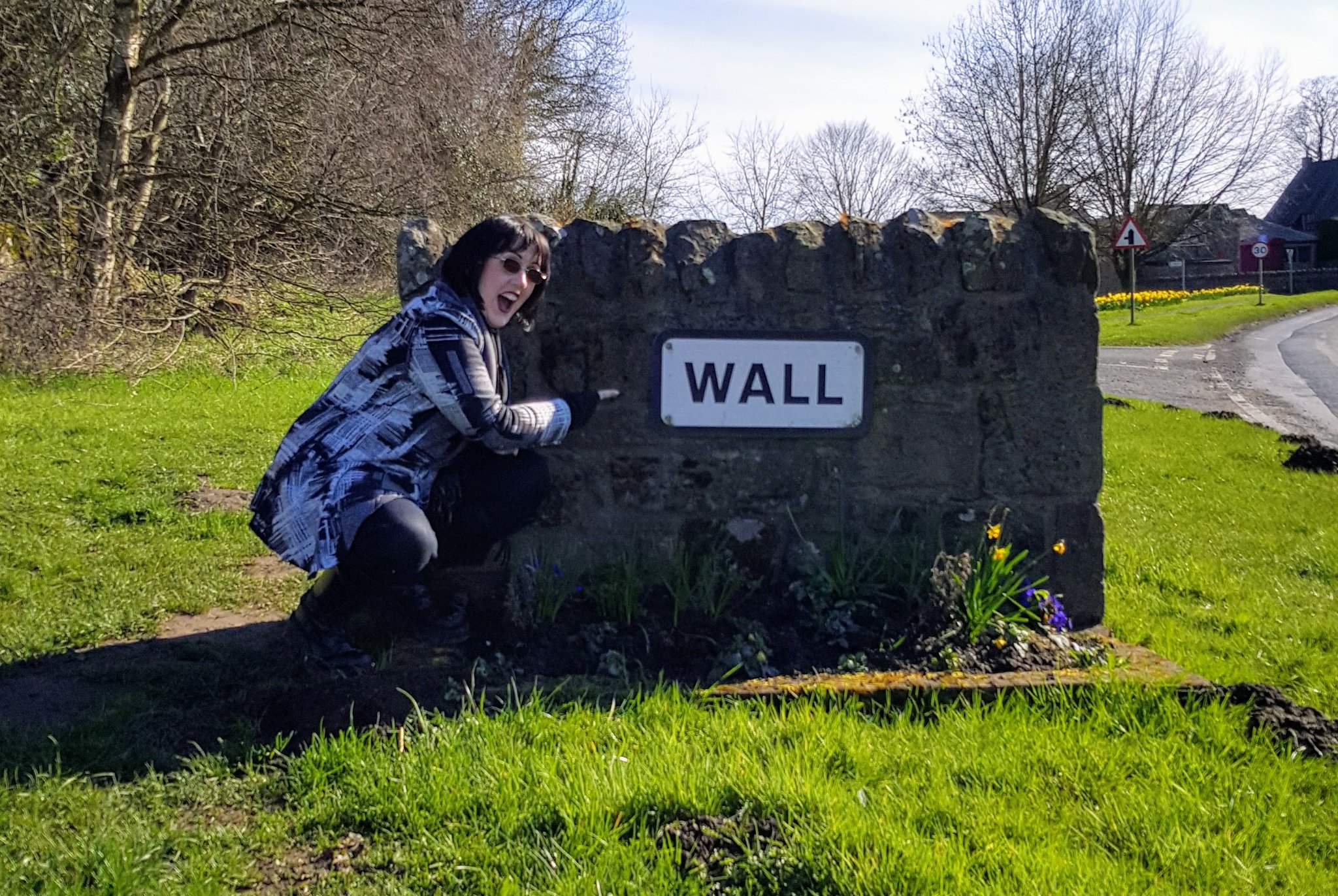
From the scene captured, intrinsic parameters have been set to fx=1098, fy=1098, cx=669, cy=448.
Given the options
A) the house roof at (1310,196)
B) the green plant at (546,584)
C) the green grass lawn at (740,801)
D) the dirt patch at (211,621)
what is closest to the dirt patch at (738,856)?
the green grass lawn at (740,801)

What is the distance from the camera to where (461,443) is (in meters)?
3.75

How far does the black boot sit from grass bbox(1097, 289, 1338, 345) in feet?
77.3

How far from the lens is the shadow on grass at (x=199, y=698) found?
3078 mm

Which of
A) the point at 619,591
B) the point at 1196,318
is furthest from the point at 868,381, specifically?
the point at 1196,318

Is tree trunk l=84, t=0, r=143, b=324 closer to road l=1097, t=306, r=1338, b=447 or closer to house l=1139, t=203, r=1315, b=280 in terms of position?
road l=1097, t=306, r=1338, b=447

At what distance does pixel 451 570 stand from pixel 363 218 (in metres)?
8.78

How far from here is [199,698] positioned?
3537 millimetres

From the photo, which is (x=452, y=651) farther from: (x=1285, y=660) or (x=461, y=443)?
(x=1285, y=660)

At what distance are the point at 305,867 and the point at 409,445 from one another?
1.42m

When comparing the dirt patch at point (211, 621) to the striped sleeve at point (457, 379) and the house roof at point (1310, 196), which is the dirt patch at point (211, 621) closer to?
the striped sleeve at point (457, 379)

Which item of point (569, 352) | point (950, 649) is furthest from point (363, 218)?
point (950, 649)

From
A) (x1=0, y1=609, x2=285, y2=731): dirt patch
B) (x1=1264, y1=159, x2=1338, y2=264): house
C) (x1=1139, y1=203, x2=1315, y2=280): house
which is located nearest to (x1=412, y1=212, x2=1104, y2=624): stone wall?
(x1=0, y1=609, x2=285, y2=731): dirt patch

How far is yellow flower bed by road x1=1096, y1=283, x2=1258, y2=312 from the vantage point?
133ft

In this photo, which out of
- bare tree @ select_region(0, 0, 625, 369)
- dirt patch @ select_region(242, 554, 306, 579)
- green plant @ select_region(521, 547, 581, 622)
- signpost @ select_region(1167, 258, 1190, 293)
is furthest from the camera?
signpost @ select_region(1167, 258, 1190, 293)
